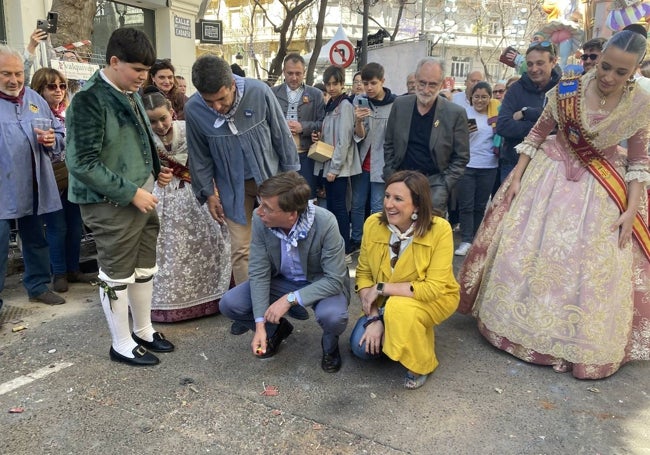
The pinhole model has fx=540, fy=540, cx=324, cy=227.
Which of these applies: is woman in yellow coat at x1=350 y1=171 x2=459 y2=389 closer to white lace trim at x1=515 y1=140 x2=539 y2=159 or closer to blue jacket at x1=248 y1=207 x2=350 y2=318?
blue jacket at x1=248 y1=207 x2=350 y2=318

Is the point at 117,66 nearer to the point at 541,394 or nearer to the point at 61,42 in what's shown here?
the point at 541,394

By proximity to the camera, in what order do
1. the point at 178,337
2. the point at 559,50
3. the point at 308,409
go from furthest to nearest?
the point at 559,50 → the point at 178,337 → the point at 308,409

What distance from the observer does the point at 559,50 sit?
706cm

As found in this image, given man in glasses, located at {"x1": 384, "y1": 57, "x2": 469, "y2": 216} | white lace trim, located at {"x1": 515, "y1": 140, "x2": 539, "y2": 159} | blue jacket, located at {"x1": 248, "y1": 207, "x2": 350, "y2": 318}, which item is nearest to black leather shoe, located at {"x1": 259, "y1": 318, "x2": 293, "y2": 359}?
blue jacket, located at {"x1": 248, "y1": 207, "x2": 350, "y2": 318}

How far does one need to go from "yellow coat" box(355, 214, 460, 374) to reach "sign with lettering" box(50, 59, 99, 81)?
3.77 m

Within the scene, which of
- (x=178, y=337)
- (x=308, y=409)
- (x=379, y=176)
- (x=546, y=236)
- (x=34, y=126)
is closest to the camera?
(x=308, y=409)

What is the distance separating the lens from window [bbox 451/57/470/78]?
43.8 m

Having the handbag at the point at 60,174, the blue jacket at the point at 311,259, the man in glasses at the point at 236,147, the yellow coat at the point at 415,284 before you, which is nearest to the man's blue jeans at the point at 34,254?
the handbag at the point at 60,174

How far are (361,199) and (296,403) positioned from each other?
10.1 ft

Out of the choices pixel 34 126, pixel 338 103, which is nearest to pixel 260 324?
pixel 34 126

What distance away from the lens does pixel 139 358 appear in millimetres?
3207

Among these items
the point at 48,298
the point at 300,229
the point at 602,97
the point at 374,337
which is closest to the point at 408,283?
the point at 374,337

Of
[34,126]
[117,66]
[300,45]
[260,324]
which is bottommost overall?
[260,324]

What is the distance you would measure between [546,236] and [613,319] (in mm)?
589
